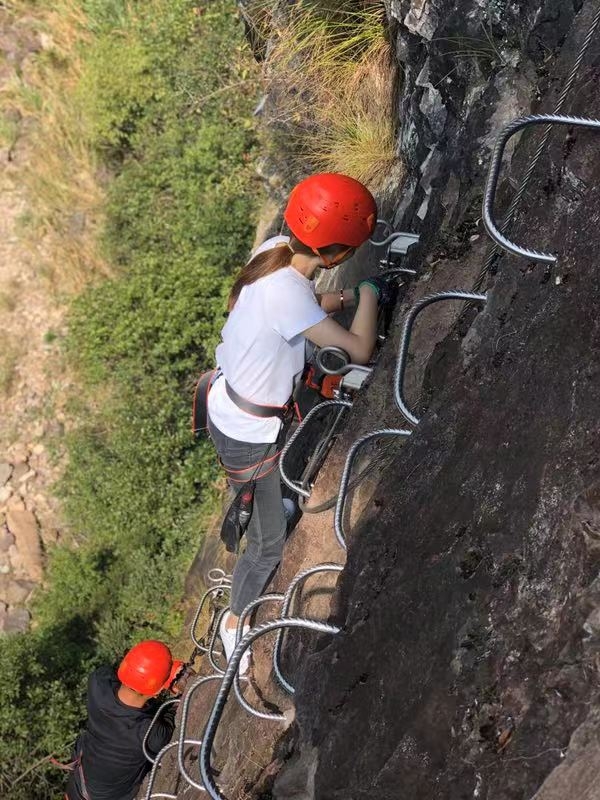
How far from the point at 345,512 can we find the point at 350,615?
0.69 meters

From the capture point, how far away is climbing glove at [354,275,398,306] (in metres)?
3.28

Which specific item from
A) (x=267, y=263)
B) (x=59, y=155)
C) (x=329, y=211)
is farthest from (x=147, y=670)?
(x=59, y=155)

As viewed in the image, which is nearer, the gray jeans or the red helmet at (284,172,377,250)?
the red helmet at (284,172,377,250)

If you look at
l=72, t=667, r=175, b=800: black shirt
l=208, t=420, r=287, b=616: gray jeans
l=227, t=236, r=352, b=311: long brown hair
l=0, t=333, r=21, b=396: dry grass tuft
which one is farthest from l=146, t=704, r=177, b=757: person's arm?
l=0, t=333, r=21, b=396: dry grass tuft

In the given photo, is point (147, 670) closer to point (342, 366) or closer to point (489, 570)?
point (342, 366)

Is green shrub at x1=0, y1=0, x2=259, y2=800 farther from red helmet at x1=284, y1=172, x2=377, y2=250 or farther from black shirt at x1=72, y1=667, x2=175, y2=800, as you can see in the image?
red helmet at x1=284, y1=172, x2=377, y2=250

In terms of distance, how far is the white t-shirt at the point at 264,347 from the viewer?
3.11 m

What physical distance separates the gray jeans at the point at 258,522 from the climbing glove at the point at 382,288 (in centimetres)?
Result: 82

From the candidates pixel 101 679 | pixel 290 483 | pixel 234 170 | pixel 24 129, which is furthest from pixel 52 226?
pixel 290 483

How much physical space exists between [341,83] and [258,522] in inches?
129

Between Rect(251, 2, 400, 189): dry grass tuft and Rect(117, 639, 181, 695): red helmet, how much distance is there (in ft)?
10.6

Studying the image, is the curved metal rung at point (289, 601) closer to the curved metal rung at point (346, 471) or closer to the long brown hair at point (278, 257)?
the curved metal rung at point (346, 471)

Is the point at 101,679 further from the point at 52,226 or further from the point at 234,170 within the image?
the point at 52,226

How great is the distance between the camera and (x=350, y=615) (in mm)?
2322
